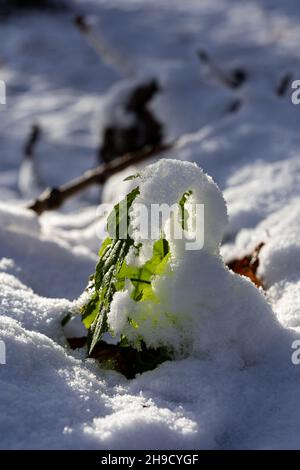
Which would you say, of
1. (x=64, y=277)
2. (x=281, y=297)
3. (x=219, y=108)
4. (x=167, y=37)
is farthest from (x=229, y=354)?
(x=167, y=37)

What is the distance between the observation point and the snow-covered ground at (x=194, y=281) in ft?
3.81

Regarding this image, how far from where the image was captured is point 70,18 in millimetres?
8000

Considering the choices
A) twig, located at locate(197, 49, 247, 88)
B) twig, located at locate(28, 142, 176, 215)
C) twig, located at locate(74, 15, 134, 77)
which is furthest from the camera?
twig, located at locate(74, 15, 134, 77)

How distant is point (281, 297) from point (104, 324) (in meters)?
0.57

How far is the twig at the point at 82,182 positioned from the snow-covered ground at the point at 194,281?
6 cm

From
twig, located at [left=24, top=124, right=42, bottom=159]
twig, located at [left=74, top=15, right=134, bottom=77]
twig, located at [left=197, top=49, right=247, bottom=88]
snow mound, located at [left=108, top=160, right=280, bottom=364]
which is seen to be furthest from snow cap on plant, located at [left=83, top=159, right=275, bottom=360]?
twig, located at [left=74, top=15, right=134, bottom=77]

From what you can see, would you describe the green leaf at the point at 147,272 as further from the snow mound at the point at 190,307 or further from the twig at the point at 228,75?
the twig at the point at 228,75

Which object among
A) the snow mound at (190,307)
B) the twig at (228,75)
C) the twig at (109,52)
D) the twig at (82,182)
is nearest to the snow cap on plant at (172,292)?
the snow mound at (190,307)

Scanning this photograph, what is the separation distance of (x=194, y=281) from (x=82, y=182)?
1.78 m

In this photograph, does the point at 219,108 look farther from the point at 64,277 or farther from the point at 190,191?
the point at 190,191

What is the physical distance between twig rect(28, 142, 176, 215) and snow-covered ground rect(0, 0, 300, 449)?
6 centimetres

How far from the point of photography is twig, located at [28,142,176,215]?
2.84m

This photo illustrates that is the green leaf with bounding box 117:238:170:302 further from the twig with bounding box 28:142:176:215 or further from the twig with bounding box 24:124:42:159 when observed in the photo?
the twig with bounding box 24:124:42:159

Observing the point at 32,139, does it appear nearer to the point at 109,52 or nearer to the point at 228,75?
the point at 109,52
